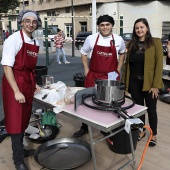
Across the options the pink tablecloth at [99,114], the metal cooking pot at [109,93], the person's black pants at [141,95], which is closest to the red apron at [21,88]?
the pink tablecloth at [99,114]

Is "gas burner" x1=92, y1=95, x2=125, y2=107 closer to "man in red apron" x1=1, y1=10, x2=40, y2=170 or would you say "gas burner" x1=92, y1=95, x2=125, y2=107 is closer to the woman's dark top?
Answer: "man in red apron" x1=1, y1=10, x2=40, y2=170

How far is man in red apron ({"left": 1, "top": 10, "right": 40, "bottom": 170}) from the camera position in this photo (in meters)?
2.02

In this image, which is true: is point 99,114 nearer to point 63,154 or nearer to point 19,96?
point 19,96

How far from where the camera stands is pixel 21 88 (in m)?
2.15

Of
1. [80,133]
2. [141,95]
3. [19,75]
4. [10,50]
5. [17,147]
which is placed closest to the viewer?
[10,50]

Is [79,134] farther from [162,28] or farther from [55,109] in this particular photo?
[162,28]

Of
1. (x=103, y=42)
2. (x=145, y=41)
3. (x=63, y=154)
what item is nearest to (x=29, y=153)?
(x=63, y=154)

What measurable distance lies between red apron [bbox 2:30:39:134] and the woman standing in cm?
112

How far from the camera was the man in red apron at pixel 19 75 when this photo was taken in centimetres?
202

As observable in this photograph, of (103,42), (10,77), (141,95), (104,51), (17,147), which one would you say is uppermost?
(103,42)

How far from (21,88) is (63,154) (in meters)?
0.97

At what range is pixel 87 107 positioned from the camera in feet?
6.56

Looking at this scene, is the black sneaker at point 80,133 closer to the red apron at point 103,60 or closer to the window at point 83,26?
the red apron at point 103,60

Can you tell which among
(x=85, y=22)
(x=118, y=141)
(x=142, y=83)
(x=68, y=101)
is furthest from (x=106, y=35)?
(x=85, y=22)
